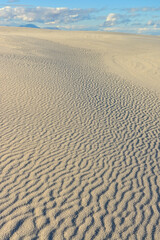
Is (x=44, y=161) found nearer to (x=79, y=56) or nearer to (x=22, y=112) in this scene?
(x=22, y=112)

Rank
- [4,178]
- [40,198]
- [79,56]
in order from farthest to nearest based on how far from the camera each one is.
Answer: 1. [79,56]
2. [4,178]
3. [40,198]

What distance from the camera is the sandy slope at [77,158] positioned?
5.70 m

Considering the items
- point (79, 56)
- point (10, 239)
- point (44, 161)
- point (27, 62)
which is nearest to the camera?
point (10, 239)

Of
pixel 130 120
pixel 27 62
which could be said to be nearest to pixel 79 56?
pixel 27 62

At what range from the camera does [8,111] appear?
11352 millimetres

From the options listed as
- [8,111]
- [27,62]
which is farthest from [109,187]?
[27,62]

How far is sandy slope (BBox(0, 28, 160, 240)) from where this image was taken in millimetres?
5695

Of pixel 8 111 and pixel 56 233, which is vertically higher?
pixel 8 111

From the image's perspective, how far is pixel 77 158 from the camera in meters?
8.27

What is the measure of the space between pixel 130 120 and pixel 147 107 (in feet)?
8.71

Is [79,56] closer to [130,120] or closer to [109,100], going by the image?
[109,100]

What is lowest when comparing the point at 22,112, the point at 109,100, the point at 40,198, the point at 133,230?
the point at 133,230

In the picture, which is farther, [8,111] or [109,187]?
[8,111]

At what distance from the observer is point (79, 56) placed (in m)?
26.7
